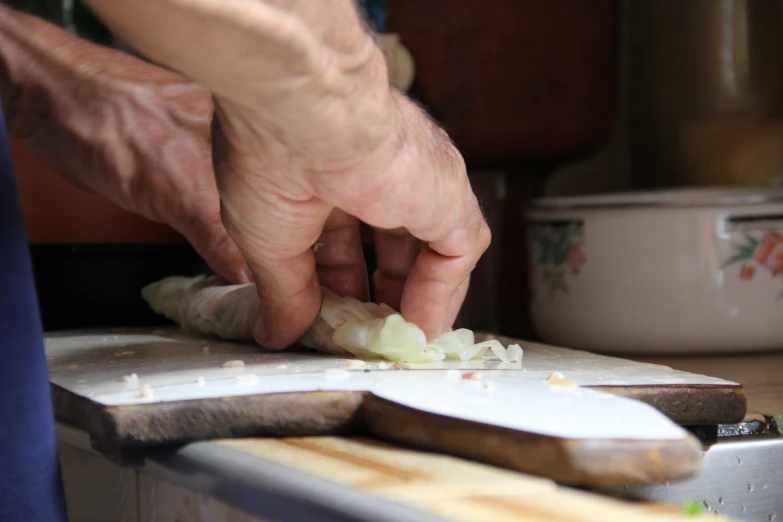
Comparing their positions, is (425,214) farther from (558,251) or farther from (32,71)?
(32,71)

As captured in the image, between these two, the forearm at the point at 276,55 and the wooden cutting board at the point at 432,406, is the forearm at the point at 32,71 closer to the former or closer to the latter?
the wooden cutting board at the point at 432,406

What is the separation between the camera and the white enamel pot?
1.02 metres

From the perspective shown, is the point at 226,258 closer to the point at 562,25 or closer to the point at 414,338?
the point at 414,338

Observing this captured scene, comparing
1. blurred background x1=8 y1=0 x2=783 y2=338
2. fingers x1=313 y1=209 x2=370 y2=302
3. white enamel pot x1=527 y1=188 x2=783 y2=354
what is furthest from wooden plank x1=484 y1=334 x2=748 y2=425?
blurred background x1=8 y1=0 x2=783 y2=338

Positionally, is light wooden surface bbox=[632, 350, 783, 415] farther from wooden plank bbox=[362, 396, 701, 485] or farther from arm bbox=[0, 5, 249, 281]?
arm bbox=[0, 5, 249, 281]

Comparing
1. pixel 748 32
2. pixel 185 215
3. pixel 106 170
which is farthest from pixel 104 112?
pixel 748 32

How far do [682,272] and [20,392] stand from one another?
2.49 ft

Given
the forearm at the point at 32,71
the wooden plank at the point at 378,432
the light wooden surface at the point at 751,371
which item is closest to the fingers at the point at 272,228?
the wooden plank at the point at 378,432

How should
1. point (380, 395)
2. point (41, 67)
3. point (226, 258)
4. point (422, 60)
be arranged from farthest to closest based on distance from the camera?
point (422, 60)
point (41, 67)
point (226, 258)
point (380, 395)

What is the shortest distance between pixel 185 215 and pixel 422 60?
0.47m

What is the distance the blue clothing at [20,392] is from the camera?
0.49 metres

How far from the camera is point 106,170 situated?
1.02 meters

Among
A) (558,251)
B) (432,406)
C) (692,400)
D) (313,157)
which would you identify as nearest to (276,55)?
(313,157)

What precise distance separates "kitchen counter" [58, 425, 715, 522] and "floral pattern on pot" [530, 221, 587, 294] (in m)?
0.62
